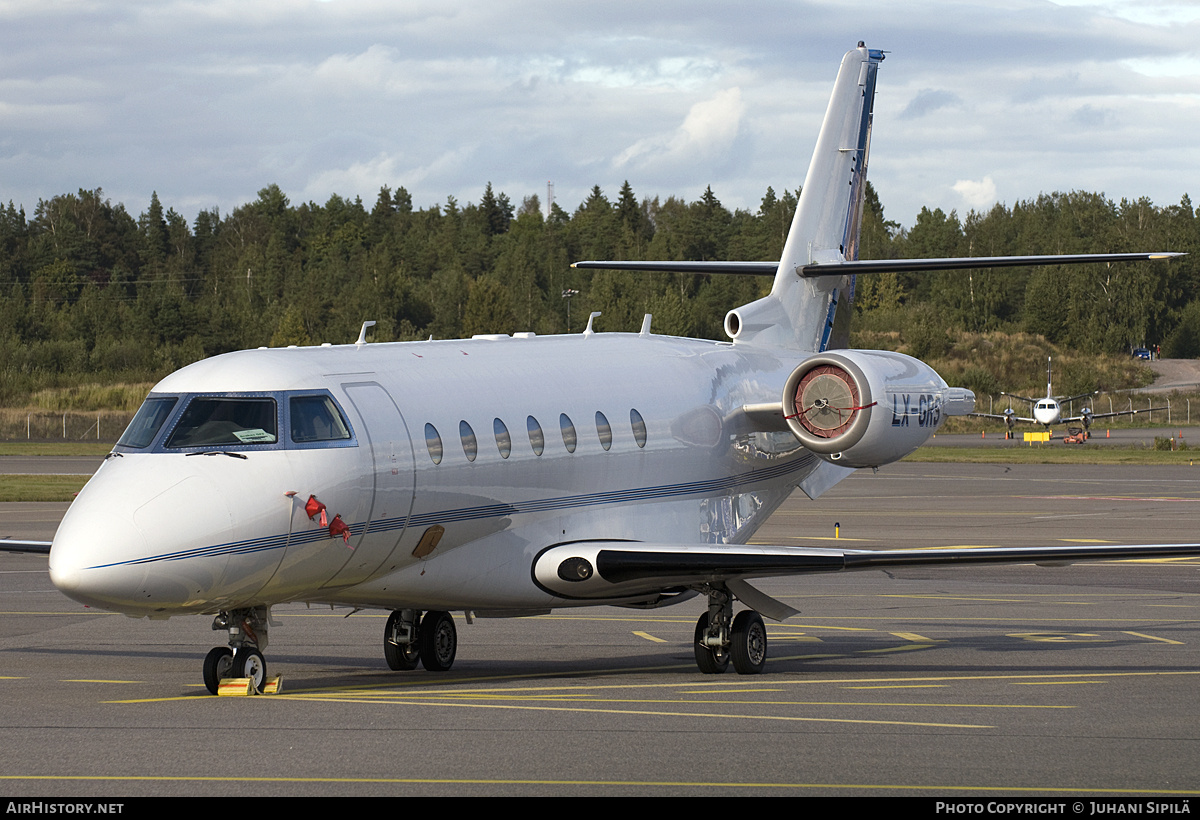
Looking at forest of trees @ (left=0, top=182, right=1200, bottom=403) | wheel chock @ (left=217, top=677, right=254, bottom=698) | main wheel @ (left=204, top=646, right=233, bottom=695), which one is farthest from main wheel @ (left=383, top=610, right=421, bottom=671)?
forest of trees @ (left=0, top=182, right=1200, bottom=403)

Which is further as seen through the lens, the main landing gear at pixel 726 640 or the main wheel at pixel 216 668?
the main landing gear at pixel 726 640

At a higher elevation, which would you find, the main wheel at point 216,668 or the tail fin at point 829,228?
the tail fin at point 829,228

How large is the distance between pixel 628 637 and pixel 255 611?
6831 mm

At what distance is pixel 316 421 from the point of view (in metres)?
14.1

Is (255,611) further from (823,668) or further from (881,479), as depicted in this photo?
(881,479)

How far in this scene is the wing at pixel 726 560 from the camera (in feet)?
52.4

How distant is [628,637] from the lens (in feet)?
65.7

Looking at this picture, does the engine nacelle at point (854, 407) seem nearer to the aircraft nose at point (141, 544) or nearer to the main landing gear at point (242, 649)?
the main landing gear at point (242, 649)

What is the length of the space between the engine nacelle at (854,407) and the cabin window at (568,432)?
342cm

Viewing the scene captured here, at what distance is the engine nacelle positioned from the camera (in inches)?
740

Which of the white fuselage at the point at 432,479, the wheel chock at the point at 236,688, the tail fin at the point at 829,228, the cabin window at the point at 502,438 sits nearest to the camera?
the white fuselage at the point at 432,479

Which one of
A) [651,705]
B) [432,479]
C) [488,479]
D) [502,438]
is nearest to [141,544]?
[432,479]

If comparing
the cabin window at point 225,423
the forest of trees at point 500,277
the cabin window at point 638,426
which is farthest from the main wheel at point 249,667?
the forest of trees at point 500,277

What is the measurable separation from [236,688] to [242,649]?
373 mm
